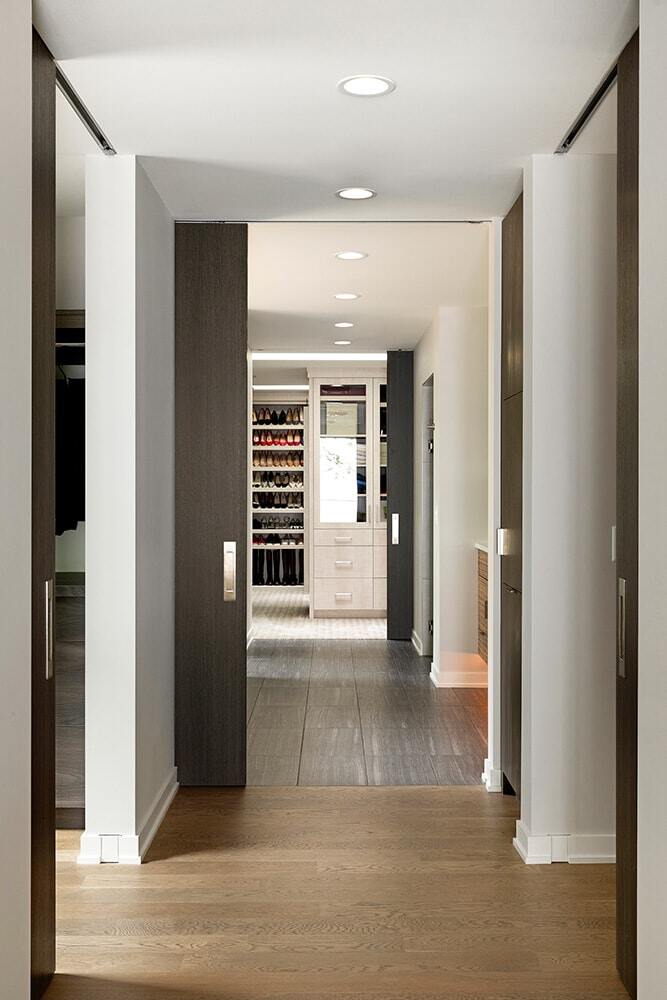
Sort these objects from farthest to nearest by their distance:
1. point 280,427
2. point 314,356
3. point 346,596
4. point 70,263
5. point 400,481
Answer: point 280,427
point 346,596
point 314,356
point 400,481
point 70,263

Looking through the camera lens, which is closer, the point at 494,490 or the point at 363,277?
the point at 494,490

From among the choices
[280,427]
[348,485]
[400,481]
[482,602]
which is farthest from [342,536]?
[482,602]

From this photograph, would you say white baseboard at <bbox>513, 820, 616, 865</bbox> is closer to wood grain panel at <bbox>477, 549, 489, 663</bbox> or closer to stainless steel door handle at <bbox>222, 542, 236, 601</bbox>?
stainless steel door handle at <bbox>222, 542, 236, 601</bbox>

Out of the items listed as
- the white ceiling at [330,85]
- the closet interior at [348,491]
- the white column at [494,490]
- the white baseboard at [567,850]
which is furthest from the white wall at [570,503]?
the closet interior at [348,491]

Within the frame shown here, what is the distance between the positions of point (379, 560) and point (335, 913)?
6997 millimetres

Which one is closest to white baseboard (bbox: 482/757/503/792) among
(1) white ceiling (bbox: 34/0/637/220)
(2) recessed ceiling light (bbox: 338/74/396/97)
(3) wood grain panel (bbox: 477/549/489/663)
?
(3) wood grain panel (bbox: 477/549/489/663)

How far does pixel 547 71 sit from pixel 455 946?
8.17ft

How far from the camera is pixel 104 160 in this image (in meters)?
3.57

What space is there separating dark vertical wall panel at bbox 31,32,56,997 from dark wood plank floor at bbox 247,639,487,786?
2.01 meters

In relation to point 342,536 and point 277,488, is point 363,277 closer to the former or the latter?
point 342,536

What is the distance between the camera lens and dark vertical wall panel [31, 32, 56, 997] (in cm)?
253

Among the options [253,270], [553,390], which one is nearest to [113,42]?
[553,390]

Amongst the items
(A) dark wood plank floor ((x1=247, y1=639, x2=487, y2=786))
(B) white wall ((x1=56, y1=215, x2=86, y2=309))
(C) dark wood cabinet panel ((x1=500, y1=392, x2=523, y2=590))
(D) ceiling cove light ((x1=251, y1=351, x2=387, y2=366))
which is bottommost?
(A) dark wood plank floor ((x1=247, y1=639, x2=487, y2=786))

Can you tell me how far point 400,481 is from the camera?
8680mm
